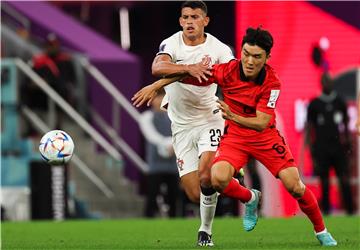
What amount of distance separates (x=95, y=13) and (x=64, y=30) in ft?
14.0

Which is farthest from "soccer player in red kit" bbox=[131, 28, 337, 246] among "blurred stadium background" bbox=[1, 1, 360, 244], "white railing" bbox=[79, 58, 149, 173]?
"white railing" bbox=[79, 58, 149, 173]

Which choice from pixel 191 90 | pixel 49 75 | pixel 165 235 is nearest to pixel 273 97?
pixel 191 90

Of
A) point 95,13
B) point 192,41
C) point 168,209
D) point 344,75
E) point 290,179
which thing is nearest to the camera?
point 290,179

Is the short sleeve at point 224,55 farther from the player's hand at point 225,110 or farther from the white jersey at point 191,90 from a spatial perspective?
the player's hand at point 225,110

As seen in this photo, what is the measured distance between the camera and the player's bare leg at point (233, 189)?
12414 millimetres

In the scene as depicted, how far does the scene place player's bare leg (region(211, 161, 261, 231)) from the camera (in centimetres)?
1241

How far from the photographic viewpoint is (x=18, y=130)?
2323 centimetres

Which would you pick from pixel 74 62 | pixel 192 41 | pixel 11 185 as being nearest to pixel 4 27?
pixel 74 62

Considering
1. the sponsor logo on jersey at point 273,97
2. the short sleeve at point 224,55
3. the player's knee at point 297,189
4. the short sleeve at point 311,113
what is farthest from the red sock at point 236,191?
the short sleeve at point 311,113

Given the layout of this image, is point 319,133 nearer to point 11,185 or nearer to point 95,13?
point 11,185

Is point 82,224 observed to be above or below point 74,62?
below

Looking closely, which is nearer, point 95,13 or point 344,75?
point 344,75

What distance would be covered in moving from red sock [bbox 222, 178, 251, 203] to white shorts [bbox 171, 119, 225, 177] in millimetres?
880

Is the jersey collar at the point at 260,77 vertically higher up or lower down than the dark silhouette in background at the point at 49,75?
lower down
